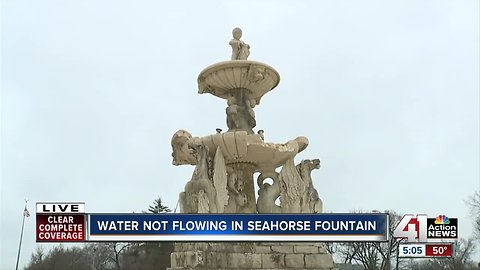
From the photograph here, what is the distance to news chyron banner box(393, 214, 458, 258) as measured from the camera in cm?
926

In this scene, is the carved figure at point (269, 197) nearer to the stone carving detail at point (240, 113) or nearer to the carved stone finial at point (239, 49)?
the stone carving detail at point (240, 113)

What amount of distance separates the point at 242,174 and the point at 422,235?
6285mm

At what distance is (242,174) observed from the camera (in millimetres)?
14930

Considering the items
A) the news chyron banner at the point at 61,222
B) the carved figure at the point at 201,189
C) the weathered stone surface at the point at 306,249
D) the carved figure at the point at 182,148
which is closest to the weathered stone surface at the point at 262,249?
the weathered stone surface at the point at 306,249

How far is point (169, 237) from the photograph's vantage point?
8844mm

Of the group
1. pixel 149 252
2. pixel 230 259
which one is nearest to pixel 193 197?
pixel 230 259

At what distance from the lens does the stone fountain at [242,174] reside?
505 inches

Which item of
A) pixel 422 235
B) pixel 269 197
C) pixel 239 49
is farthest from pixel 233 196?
pixel 422 235

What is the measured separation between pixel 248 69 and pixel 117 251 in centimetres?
4387

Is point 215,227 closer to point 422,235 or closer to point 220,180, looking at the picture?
point 422,235

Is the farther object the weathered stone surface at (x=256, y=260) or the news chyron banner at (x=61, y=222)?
the weathered stone surface at (x=256, y=260)

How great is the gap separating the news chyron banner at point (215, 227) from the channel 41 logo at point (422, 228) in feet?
1.68

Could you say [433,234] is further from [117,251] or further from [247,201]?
[117,251]

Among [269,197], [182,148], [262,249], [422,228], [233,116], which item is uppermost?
[233,116]
